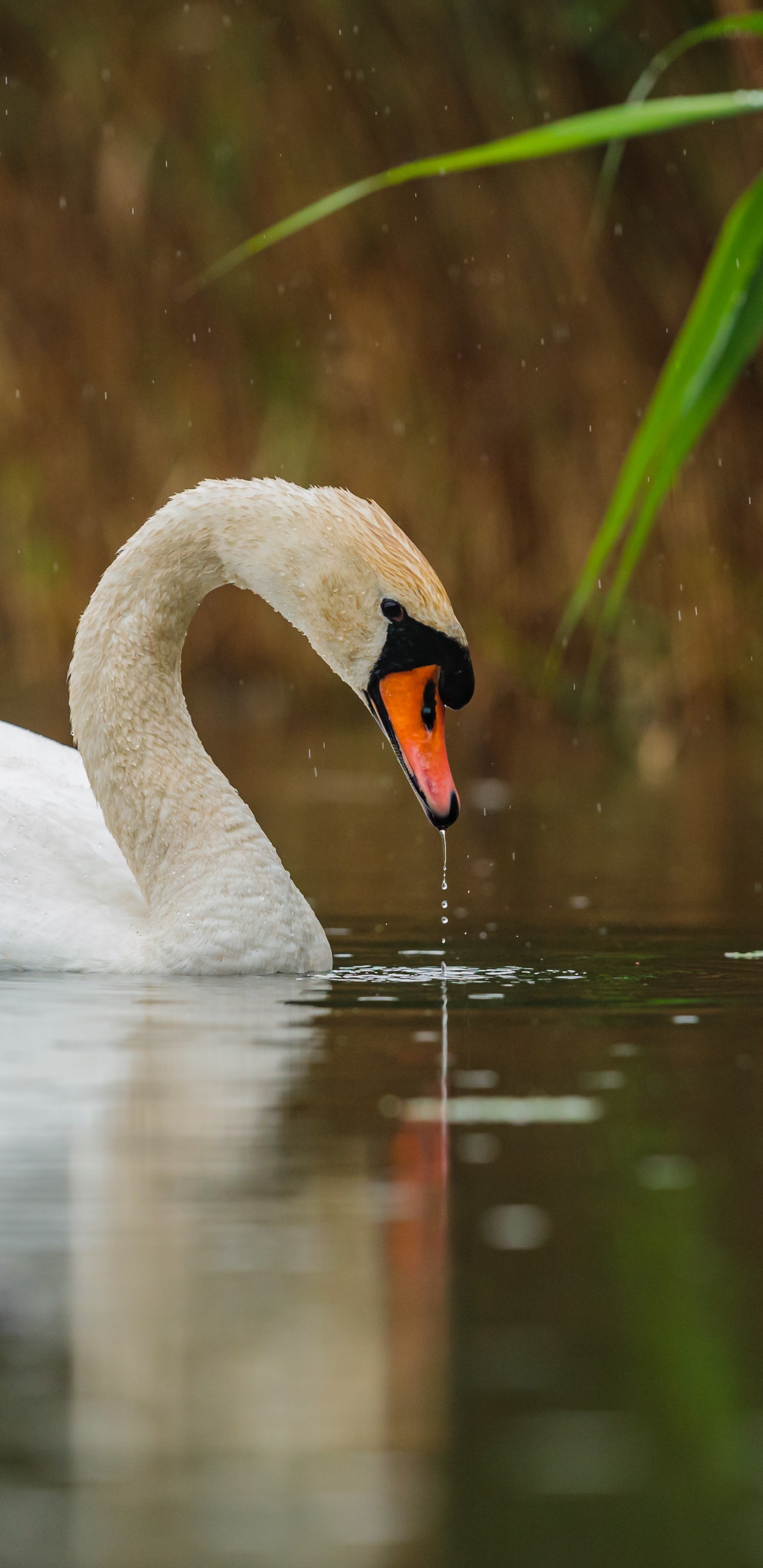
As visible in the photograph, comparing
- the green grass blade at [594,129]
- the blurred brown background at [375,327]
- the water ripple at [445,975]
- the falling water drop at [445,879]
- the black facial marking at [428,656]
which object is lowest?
the water ripple at [445,975]

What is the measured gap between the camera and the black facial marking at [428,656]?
189 inches

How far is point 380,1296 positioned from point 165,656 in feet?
10.5

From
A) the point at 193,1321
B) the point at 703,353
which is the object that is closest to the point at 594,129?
the point at 703,353

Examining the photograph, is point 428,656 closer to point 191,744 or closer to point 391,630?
point 391,630

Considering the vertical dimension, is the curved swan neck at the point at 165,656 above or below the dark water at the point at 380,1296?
above

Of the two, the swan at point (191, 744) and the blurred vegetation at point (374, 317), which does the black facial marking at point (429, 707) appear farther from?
the blurred vegetation at point (374, 317)

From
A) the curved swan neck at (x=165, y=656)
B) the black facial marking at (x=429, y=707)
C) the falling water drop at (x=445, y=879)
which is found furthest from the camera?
the falling water drop at (x=445, y=879)

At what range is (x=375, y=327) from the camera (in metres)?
11.0

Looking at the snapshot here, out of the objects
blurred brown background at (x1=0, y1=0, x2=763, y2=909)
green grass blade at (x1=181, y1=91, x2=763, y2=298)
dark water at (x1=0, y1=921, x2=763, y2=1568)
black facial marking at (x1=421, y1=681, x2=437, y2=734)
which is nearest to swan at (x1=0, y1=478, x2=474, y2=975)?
black facial marking at (x1=421, y1=681, x2=437, y2=734)

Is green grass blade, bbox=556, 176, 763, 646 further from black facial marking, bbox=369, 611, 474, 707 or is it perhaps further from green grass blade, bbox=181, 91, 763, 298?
black facial marking, bbox=369, 611, 474, 707

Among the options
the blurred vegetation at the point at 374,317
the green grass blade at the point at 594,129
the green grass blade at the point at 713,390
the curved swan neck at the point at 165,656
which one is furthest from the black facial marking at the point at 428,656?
the blurred vegetation at the point at 374,317

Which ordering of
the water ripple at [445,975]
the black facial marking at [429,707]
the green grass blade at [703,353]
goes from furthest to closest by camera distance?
the black facial marking at [429,707]
the water ripple at [445,975]
the green grass blade at [703,353]

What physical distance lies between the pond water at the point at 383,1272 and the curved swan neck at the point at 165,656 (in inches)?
21.0

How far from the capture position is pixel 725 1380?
212cm
